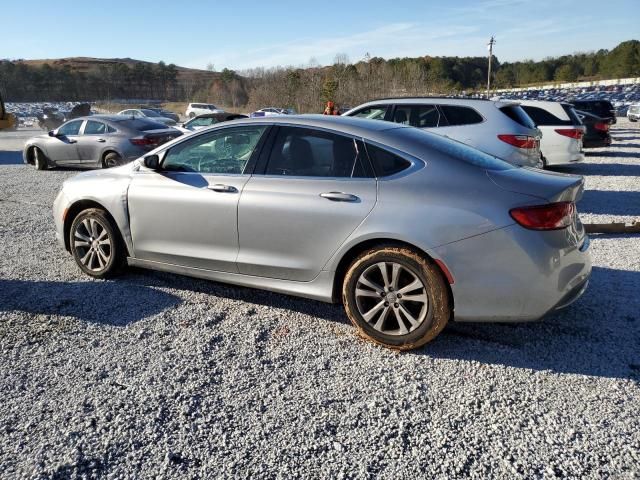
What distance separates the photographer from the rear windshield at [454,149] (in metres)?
3.62

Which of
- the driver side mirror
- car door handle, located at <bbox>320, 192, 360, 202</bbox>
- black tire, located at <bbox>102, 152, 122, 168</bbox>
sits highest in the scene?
the driver side mirror

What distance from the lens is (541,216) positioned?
10.7 ft

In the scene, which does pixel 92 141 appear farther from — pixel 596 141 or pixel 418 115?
pixel 596 141

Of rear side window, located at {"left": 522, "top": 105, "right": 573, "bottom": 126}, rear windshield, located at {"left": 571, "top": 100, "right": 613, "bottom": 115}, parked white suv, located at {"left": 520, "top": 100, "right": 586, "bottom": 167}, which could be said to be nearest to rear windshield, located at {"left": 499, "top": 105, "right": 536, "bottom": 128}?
parked white suv, located at {"left": 520, "top": 100, "right": 586, "bottom": 167}

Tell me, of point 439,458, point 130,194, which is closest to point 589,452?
point 439,458

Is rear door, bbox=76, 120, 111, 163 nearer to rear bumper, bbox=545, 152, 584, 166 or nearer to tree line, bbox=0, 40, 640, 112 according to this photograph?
rear bumper, bbox=545, 152, 584, 166

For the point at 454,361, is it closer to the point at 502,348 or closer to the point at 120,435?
the point at 502,348

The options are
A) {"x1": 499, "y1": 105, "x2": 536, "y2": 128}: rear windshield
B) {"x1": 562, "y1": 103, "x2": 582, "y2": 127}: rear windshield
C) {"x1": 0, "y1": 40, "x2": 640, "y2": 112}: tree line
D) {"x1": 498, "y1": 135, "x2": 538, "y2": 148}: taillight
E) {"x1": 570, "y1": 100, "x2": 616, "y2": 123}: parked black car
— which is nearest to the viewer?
{"x1": 498, "y1": 135, "x2": 538, "y2": 148}: taillight

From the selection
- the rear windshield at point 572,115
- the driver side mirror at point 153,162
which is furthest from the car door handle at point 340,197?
the rear windshield at point 572,115

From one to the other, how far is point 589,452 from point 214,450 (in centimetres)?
185

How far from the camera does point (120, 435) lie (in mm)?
2645

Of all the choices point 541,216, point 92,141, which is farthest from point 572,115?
point 92,141

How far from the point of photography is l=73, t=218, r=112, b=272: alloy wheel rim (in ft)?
15.9

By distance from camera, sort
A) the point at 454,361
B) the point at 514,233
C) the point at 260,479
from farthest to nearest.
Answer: the point at 454,361 < the point at 514,233 < the point at 260,479
